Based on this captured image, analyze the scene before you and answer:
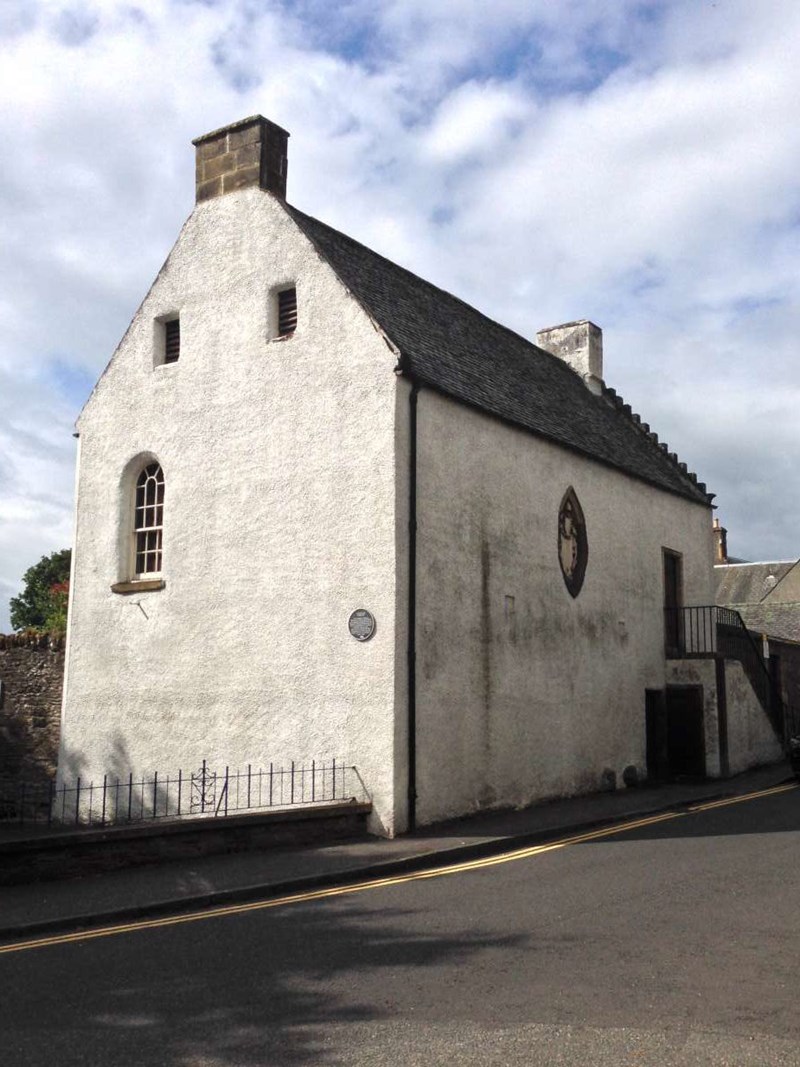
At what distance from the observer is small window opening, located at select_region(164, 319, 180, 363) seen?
1761cm

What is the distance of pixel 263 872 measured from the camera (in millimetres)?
10820

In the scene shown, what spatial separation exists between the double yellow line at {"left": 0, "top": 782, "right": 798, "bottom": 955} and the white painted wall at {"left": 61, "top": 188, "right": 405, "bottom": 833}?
6.49ft

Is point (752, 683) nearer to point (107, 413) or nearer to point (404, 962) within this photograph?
→ point (107, 413)

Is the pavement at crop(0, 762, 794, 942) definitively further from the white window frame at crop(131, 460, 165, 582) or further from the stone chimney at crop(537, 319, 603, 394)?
the stone chimney at crop(537, 319, 603, 394)

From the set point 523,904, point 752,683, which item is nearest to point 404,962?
point 523,904

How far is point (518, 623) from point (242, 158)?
8751mm

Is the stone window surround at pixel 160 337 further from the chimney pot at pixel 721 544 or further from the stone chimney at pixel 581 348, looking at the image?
the chimney pot at pixel 721 544

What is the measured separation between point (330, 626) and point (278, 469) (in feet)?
8.49

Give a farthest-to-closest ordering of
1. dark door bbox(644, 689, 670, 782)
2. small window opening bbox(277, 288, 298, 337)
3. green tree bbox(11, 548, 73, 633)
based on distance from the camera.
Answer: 1. green tree bbox(11, 548, 73, 633)
2. dark door bbox(644, 689, 670, 782)
3. small window opening bbox(277, 288, 298, 337)

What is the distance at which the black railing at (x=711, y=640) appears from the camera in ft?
73.3

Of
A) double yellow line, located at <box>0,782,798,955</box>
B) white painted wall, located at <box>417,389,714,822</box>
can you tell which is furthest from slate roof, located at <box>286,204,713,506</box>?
double yellow line, located at <box>0,782,798,955</box>

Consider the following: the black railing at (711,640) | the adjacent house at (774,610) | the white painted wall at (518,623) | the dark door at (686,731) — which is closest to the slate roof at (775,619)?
the adjacent house at (774,610)

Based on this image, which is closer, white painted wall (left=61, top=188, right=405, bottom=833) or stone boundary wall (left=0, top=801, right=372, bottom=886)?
stone boundary wall (left=0, top=801, right=372, bottom=886)

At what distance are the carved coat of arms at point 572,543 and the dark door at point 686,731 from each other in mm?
4543
